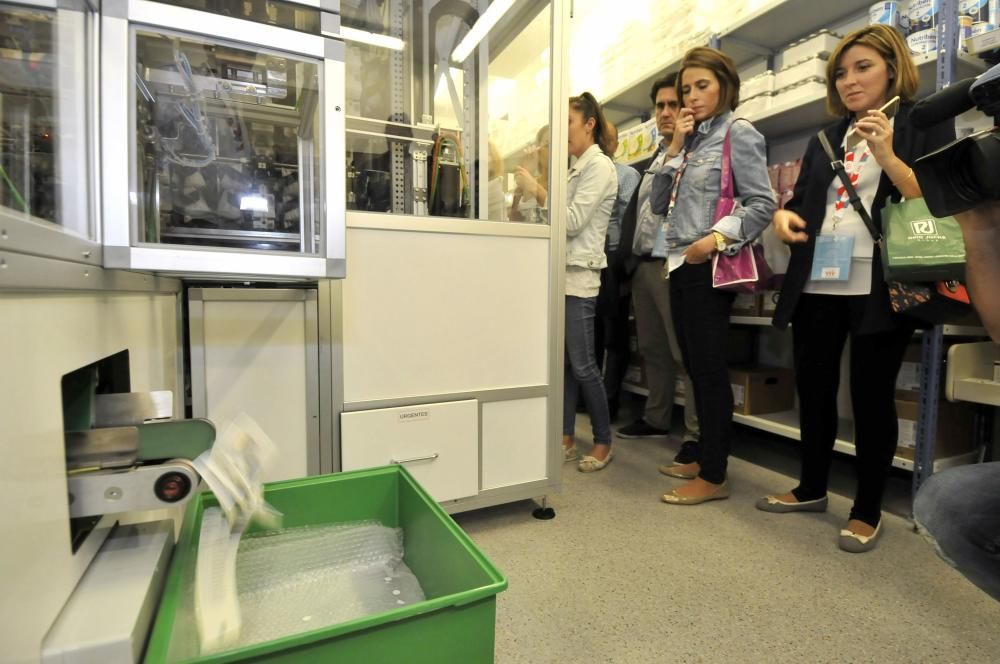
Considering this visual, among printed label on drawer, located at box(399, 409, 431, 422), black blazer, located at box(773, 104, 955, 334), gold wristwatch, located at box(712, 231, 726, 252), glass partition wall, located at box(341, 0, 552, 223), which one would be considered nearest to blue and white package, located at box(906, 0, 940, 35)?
black blazer, located at box(773, 104, 955, 334)

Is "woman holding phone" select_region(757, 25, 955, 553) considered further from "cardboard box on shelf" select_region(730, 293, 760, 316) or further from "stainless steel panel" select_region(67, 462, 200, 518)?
"stainless steel panel" select_region(67, 462, 200, 518)

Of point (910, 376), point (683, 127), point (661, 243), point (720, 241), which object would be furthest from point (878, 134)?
point (910, 376)

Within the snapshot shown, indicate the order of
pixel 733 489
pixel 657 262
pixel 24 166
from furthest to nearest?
pixel 657 262 → pixel 733 489 → pixel 24 166

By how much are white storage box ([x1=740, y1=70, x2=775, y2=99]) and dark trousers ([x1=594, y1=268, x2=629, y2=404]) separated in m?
0.97

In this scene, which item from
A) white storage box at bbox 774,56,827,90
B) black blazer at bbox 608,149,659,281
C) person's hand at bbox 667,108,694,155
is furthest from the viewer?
black blazer at bbox 608,149,659,281

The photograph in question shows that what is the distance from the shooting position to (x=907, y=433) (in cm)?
160

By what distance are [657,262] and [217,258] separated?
1664 millimetres

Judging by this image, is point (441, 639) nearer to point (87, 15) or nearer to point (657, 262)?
point (87, 15)

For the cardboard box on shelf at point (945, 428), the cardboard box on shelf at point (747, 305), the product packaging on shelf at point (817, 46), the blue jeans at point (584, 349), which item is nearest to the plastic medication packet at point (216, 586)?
the blue jeans at point (584, 349)

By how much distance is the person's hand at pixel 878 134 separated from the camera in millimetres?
1209

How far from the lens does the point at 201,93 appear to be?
100cm

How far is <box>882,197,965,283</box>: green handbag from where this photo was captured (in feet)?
3.58

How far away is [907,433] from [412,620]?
1.79 m

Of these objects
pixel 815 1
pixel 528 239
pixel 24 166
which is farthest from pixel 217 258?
pixel 815 1
